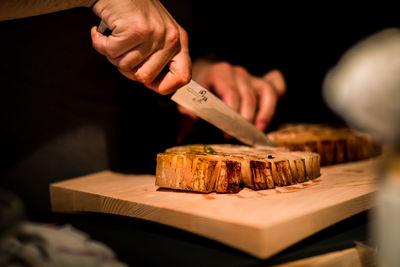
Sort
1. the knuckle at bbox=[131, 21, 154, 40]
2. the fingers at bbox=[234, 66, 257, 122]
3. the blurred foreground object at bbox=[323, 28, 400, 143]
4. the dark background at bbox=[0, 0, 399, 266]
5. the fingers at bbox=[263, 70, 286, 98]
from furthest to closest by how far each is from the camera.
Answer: the fingers at bbox=[263, 70, 286, 98], the fingers at bbox=[234, 66, 257, 122], the dark background at bbox=[0, 0, 399, 266], the knuckle at bbox=[131, 21, 154, 40], the blurred foreground object at bbox=[323, 28, 400, 143]

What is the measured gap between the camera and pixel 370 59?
0.57 metres

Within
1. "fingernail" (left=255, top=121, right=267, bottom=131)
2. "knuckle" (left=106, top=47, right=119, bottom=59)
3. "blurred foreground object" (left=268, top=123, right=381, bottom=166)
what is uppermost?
"knuckle" (left=106, top=47, right=119, bottom=59)

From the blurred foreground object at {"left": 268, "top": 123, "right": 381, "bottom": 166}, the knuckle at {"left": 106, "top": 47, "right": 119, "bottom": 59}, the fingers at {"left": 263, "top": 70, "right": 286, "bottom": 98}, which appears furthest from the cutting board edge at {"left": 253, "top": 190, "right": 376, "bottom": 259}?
the fingers at {"left": 263, "top": 70, "right": 286, "bottom": 98}

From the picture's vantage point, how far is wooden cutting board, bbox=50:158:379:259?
0.88 meters

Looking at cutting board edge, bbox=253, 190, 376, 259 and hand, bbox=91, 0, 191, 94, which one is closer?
cutting board edge, bbox=253, 190, 376, 259

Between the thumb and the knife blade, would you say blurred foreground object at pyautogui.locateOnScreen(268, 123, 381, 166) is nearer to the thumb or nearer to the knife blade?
the knife blade

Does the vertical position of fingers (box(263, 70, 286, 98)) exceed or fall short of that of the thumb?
it falls short

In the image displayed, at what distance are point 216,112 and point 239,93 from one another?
18.1 inches

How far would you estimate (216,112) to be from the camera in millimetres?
1546

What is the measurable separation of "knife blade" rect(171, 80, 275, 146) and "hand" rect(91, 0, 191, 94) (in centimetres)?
9

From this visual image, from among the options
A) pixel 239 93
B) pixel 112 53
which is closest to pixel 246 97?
pixel 239 93

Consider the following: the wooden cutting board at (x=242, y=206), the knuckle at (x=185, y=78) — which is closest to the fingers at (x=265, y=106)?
the wooden cutting board at (x=242, y=206)

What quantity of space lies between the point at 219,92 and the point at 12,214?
4.61 ft

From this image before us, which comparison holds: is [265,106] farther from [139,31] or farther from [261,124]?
[139,31]
